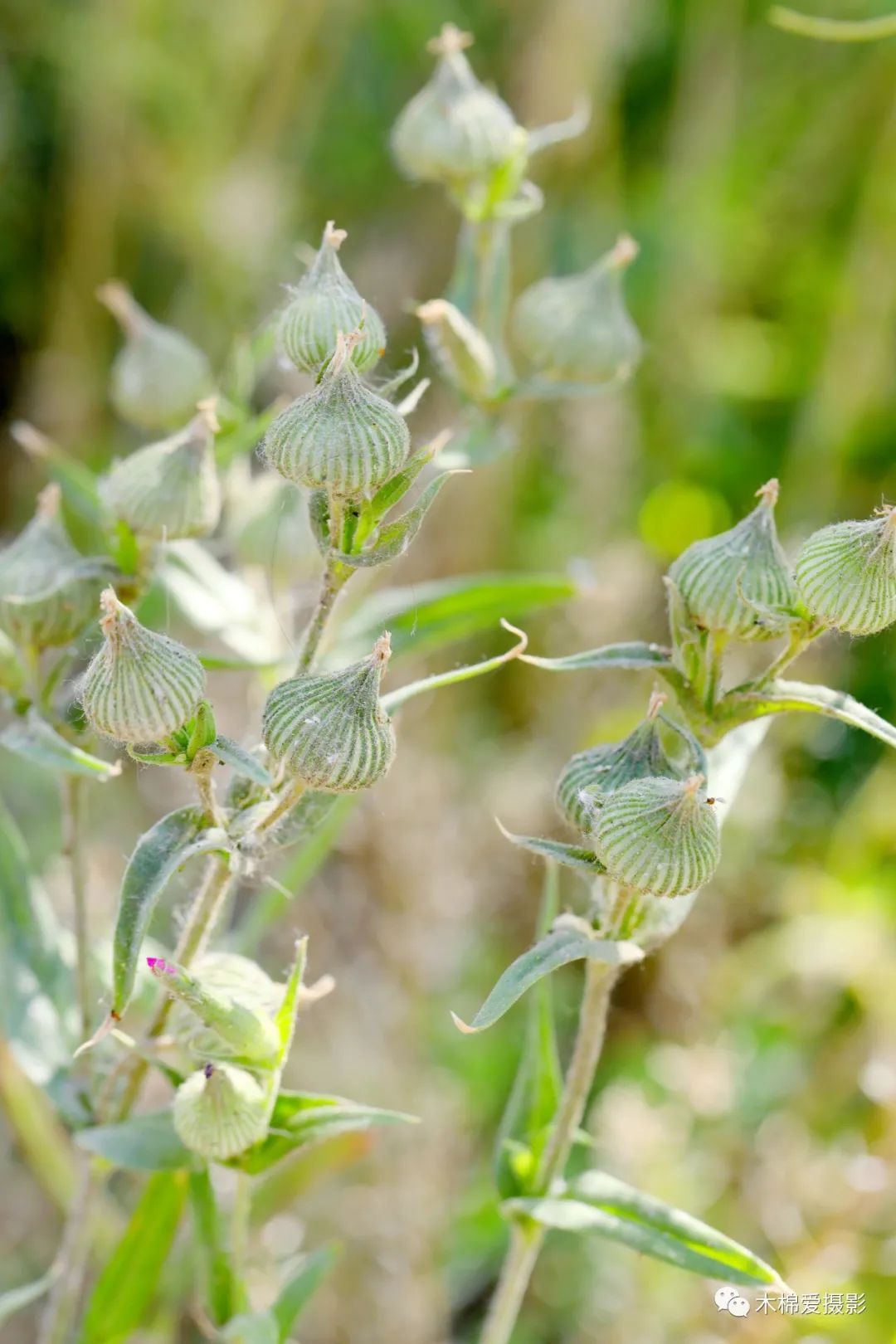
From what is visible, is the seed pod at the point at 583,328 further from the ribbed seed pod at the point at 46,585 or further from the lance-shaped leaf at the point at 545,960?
the lance-shaped leaf at the point at 545,960

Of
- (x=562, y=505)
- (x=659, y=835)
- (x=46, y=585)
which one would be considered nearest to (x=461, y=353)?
(x=46, y=585)

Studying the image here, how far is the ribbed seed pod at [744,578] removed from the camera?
150 centimetres

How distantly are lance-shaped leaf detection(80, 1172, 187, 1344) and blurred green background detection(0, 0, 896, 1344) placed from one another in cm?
30

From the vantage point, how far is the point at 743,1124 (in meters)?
3.02

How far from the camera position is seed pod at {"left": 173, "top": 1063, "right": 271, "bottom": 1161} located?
1491 millimetres

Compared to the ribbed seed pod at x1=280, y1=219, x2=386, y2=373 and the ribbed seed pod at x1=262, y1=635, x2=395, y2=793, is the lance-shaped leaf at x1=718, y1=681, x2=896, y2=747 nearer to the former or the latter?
the ribbed seed pod at x1=262, y1=635, x2=395, y2=793

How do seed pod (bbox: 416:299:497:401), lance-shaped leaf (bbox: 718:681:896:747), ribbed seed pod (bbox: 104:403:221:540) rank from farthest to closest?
seed pod (bbox: 416:299:497:401) < ribbed seed pod (bbox: 104:403:221:540) < lance-shaped leaf (bbox: 718:681:896:747)

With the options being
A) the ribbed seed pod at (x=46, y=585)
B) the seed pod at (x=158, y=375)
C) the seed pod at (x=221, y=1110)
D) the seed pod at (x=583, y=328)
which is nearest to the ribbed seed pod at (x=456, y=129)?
the seed pod at (x=583, y=328)

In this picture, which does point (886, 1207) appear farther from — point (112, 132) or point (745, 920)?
point (112, 132)

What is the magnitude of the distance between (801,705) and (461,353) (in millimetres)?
859

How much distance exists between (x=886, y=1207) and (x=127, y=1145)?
164 cm

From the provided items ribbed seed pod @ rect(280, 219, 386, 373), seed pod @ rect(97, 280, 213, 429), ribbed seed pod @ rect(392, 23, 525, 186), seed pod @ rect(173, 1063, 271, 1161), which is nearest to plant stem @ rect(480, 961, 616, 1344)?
seed pod @ rect(173, 1063, 271, 1161)

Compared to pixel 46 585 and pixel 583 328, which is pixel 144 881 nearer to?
pixel 46 585

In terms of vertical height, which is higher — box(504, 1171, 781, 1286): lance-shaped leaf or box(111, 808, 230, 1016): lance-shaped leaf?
box(111, 808, 230, 1016): lance-shaped leaf
